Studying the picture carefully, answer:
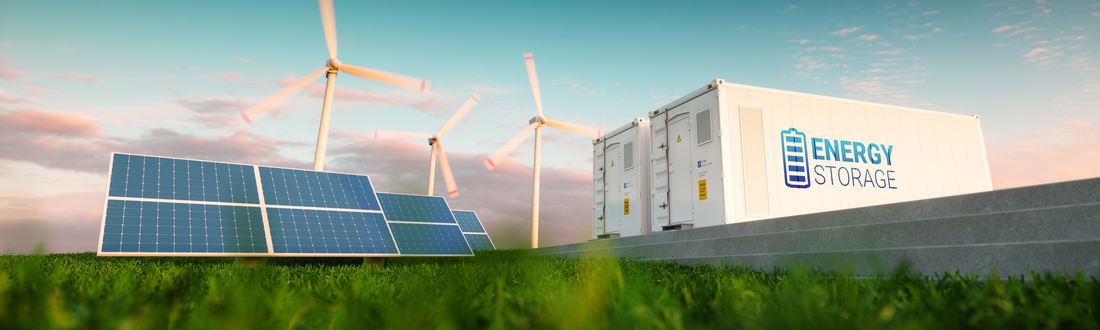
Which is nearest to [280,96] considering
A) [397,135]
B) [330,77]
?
[330,77]

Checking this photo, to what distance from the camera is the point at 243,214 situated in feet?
28.0

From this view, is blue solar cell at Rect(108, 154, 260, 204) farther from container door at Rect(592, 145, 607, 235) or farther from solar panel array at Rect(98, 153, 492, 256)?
container door at Rect(592, 145, 607, 235)

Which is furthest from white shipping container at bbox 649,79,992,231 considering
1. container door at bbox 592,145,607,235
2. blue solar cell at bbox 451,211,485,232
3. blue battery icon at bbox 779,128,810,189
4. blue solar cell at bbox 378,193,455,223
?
blue solar cell at bbox 451,211,485,232

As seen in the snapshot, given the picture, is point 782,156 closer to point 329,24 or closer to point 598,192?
point 598,192

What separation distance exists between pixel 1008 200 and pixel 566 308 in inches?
227

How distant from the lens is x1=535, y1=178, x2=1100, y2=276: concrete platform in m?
3.53

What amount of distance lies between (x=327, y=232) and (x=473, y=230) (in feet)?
30.6

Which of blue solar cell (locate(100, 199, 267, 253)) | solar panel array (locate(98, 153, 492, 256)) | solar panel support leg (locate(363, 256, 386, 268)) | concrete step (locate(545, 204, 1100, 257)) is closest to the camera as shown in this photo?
concrete step (locate(545, 204, 1100, 257))

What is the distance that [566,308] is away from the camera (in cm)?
100

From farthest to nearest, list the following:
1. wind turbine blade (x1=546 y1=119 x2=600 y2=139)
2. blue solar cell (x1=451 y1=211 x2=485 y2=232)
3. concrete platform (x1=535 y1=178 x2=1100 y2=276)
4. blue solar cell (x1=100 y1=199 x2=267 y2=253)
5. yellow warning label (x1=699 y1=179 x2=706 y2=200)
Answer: wind turbine blade (x1=546 y1=119 x2=600 y2=139)
blue solar cell (x1=451 y1=211 x2=485 y2=232)
yellow warning label (x1=699 y1=179 x2=706 y2=200)
blue solar cell (x1=100 y1=199 x2=267 y2=253)
concrete platform (x1=535 y1=178 x2=1100 y2=276)

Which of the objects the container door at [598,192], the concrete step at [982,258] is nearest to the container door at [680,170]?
the container door at [598,192]

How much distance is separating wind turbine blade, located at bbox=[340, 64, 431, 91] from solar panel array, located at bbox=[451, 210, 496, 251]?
4686mm

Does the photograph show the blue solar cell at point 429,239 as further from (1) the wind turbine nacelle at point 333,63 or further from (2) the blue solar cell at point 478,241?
(1) the wind turbine nacelle at point 333,63

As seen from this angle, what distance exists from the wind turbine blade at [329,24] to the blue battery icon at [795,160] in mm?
13756
